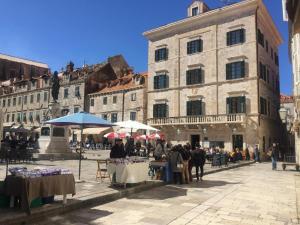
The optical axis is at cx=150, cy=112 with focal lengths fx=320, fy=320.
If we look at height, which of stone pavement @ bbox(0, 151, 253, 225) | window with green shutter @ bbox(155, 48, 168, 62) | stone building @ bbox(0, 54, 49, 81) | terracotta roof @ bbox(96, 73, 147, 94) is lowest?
stone pavement @ bbox(0, 151, 253, 225)

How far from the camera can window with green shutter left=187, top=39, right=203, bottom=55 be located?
34.4 metres

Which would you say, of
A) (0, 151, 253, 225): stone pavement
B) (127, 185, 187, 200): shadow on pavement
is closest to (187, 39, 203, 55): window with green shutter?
(0, 151, 253, 225): stone pavement

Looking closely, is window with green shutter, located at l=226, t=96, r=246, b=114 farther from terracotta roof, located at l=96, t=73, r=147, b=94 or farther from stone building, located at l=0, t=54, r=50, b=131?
stone building, located at l=0, t=54, r=50, b=131

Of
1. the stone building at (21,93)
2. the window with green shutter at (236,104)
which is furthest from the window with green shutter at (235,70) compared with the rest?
the stone building at (21,93)

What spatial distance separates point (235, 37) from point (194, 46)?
466 centimetres

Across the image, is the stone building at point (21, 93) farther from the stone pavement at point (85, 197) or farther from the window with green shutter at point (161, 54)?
the stone pavement at point (85, 197)

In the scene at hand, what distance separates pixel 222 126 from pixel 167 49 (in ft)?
38.0

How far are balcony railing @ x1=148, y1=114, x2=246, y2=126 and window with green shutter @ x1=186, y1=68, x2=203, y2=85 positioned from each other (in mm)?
3939

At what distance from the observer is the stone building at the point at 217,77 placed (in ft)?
100

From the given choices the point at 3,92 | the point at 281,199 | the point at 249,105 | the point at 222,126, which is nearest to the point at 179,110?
the point at 222,126

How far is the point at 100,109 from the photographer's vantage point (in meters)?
44.5

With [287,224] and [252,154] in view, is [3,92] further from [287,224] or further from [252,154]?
[287,224]

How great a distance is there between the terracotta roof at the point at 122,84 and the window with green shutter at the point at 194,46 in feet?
27.9

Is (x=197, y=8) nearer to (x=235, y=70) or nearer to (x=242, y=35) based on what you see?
(x=242, y=35)
